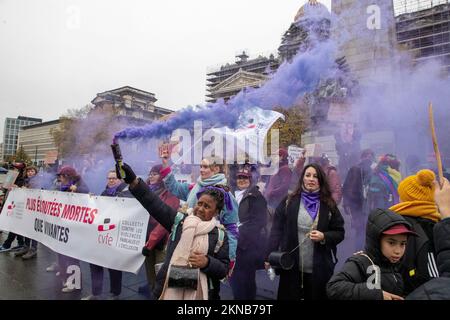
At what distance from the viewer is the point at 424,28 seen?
1204cm

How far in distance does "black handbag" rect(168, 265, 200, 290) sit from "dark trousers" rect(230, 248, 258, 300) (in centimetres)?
147

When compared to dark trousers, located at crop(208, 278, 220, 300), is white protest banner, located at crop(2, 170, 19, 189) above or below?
above

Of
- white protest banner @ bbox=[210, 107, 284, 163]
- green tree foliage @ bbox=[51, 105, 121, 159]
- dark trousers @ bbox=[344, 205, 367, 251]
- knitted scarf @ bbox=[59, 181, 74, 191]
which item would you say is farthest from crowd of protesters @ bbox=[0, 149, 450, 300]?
green tree foliage @ bbox=[51, 105, 121, 159]

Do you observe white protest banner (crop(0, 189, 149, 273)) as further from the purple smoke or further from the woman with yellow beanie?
the purple smoke

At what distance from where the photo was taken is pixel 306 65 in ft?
21.0

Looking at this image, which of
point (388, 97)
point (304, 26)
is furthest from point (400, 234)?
point (388, 97)

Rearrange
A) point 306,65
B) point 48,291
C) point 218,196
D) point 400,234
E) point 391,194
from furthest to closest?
point 306,65, point 391,194, point 48,291, point 218,196, point 400,234

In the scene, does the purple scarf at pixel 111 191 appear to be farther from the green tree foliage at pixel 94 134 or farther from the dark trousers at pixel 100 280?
the green tree foliage at pixel 94 134

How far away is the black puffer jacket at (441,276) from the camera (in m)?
1.12

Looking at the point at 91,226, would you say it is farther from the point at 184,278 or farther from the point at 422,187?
the point at 422,187

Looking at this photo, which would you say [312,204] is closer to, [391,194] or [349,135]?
[391,194]

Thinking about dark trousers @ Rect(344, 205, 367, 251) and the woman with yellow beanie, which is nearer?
the woman with yellow beanie

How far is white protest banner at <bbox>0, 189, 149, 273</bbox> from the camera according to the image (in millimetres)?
3334

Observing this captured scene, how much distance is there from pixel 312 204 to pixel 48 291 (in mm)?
3687
